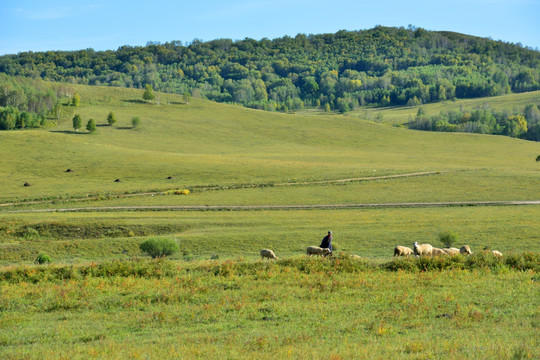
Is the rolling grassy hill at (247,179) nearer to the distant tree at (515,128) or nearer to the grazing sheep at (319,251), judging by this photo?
the grazing sheep at (319,251)

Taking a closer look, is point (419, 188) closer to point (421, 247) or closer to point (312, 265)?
point (421, 247)

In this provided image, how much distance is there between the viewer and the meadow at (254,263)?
13664 millimetres

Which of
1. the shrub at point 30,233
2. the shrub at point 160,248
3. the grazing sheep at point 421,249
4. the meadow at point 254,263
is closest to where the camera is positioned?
the meadow at point 254,263

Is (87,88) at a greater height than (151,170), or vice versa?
(87,88)

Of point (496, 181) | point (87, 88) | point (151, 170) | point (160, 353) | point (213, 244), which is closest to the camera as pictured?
point (160, 353)

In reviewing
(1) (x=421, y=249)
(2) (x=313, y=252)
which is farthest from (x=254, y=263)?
(1) (x=421, y=249)

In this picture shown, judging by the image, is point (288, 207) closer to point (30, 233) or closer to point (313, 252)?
point (30, 233)

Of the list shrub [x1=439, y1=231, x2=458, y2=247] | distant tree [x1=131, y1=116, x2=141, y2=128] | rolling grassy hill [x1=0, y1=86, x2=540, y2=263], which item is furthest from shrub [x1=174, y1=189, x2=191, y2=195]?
distant tree [x1=131, y1=116, x2=141, y2=128]

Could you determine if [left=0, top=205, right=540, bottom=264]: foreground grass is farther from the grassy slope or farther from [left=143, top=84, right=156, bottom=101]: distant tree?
[left=143, top=84, right=156, bottom=101]: distant tree

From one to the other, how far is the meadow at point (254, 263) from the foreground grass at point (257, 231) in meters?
0.18

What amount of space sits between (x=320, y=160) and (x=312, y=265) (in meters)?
90.3

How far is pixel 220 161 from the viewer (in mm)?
104688

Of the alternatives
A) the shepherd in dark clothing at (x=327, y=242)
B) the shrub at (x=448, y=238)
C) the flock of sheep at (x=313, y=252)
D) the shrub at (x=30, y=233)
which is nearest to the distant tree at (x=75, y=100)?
the shrub at (x=30, y=233)

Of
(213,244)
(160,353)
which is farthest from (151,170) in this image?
(160,353)
